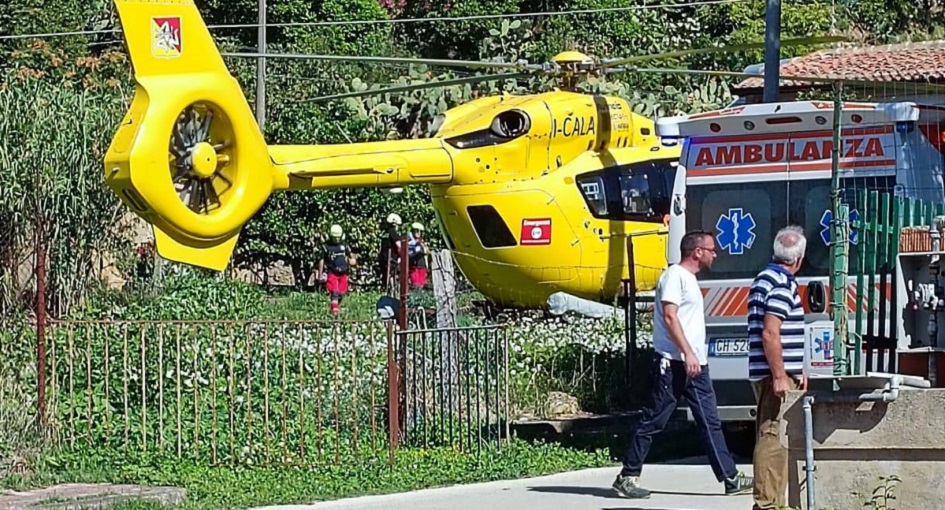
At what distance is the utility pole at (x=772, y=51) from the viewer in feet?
44.5

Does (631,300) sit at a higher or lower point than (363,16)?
lower

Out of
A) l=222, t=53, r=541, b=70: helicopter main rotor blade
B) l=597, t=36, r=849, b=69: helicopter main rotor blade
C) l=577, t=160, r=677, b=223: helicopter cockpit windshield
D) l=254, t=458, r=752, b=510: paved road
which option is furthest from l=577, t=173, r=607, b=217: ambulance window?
l=254, t=458, r=752, b=510: paved road

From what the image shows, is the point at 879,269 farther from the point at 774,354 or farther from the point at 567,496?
the point at 567,496

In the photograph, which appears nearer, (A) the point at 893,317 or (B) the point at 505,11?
(A) the point at 893,317

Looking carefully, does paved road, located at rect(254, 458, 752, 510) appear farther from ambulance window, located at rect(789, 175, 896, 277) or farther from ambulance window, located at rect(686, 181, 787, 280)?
ambulance window, located at rect(789, 175, 896, 277)

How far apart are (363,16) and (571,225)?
63.1ft

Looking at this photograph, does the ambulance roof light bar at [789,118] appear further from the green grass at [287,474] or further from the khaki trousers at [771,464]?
the khaki trousers at [771,464]

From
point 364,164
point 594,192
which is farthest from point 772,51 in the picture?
point 594,192

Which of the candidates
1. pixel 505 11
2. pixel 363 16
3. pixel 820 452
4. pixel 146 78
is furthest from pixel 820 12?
pixel 820 452

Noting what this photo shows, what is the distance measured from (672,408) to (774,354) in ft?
6.07

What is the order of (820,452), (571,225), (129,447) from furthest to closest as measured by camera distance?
(571,225) < (129,447) < (820,452)

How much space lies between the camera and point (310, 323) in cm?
1195

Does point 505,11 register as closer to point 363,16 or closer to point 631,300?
point 363,16

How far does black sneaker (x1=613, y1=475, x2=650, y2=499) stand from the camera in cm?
1080
